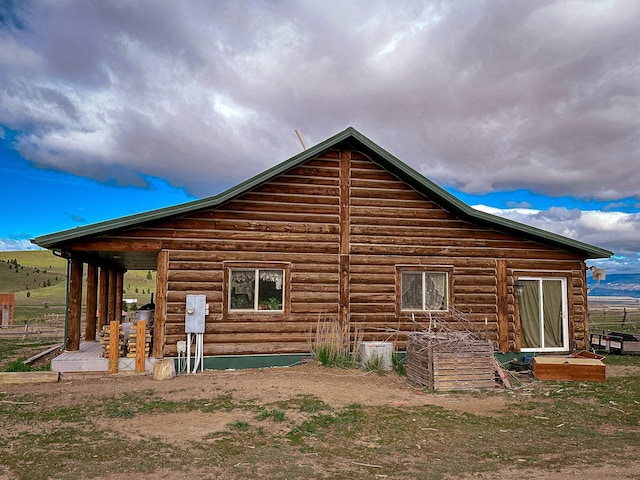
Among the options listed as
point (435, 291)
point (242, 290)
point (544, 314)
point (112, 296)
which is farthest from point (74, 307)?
point (544, 314)

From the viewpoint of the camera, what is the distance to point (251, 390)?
10.8 metres

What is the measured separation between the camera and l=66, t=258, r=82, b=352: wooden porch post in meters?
13.3

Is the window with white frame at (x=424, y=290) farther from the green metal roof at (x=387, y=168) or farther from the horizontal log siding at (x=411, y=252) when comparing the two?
the green metal roof at (x=387, y=168)

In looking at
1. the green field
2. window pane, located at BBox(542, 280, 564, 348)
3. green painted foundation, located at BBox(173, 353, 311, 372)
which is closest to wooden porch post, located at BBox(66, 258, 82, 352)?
green painted foundation, located at BBox(173, 353, 311, 372)

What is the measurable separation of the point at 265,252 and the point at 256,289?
38.9 inches

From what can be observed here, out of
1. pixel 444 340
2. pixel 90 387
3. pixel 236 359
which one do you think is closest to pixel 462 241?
pixel 444 340

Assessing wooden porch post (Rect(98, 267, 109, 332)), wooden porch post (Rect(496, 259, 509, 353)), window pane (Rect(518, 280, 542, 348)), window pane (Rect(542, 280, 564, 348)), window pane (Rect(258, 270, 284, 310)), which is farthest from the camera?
wooden porch post (Rect(98, 267, 109, 332))

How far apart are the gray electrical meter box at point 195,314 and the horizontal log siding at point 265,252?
0.36 m

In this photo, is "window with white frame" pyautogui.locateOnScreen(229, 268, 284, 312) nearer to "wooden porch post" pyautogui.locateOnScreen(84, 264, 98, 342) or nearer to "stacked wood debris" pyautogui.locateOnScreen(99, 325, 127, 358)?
"stacked wood debris" pyautogui.locateOnScreen(99, 325, 127, 358)

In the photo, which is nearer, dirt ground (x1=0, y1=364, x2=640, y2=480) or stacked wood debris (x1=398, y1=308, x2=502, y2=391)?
dirt ground (x1=0, y1=364, x2=640, y2=480)

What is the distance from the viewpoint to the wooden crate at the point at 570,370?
12.2 meters

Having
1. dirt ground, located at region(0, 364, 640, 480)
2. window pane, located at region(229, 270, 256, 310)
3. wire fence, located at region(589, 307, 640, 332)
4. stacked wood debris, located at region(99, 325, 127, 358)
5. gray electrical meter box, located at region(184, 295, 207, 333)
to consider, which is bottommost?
wire fence, located at region(589, 307, 640, 332)

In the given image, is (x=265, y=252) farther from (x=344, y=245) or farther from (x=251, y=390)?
(x=251, y=390)

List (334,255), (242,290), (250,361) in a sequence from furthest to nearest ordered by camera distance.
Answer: (334,255), (242,290), (250,361)
